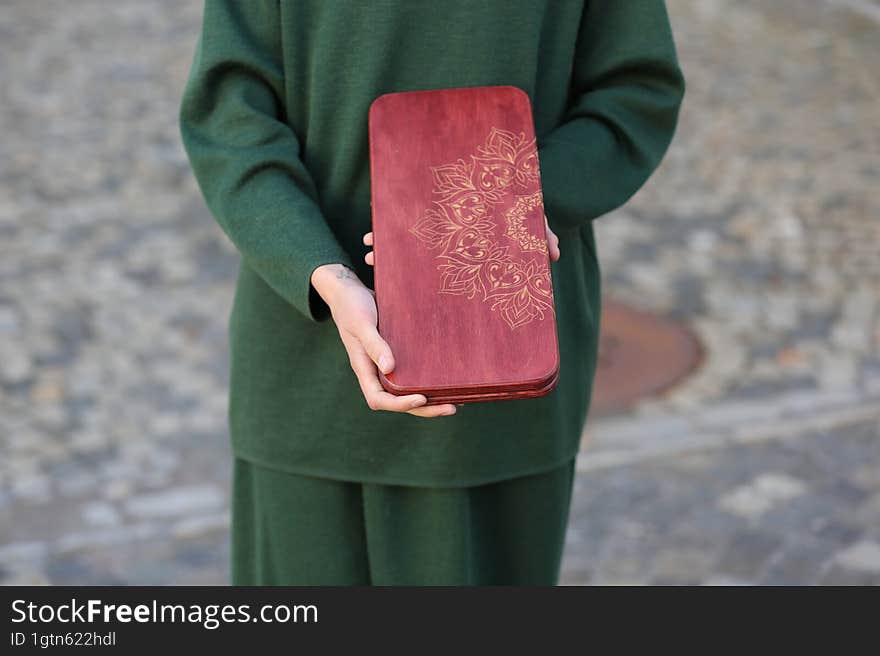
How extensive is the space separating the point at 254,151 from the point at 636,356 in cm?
301

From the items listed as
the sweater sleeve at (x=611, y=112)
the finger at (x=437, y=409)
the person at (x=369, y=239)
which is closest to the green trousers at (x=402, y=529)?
the person at (x=369, y=239)

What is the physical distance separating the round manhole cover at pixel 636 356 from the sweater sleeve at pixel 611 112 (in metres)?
2.41

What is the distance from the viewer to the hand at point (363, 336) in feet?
4.80

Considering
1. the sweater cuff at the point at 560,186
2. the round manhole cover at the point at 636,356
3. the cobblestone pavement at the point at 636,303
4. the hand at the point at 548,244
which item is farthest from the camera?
the round manhole cover at the point at 636,356

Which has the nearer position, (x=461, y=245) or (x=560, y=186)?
(x=461, y=245)

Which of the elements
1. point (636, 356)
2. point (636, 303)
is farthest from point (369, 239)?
point (636, 303)

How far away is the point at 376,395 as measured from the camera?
1468 millimetres

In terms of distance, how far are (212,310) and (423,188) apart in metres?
3.29

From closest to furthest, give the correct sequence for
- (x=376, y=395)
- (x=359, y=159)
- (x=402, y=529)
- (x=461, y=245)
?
1. (x=376, y=395)
2. (x=461, y=245)
3. (x=359, y=159)
4. (x=402, y=529)

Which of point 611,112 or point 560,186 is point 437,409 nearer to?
point 560,186

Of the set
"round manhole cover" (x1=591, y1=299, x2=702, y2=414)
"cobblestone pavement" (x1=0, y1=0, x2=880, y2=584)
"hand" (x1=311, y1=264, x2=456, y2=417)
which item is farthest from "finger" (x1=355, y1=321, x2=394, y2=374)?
"round manhole cover" (x1=591, y1=299, x2=702, y2=414)

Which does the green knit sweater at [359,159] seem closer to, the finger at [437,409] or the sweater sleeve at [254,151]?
the sweater sleeve at [254,151]

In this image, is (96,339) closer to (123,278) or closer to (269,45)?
(123,278)

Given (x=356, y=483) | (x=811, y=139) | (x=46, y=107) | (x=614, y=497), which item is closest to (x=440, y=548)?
(x=356, y=483)
